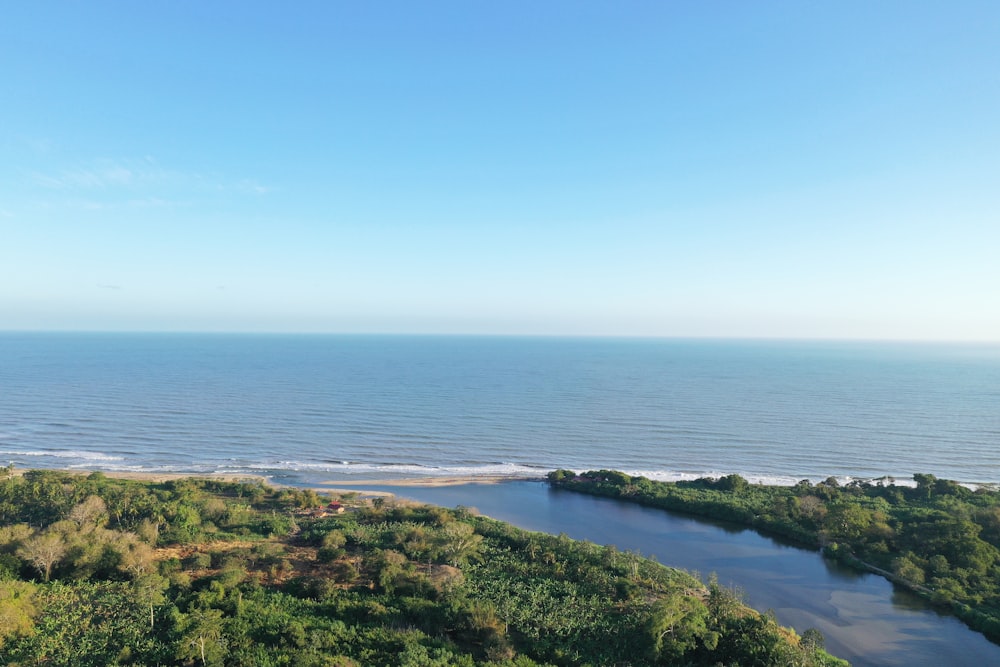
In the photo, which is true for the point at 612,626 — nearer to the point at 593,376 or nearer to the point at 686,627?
the point at 686,627

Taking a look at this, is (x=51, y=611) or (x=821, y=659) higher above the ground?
(x=51, y=611)

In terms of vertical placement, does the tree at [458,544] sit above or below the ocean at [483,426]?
above

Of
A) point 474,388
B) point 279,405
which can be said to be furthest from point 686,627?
point 474,388

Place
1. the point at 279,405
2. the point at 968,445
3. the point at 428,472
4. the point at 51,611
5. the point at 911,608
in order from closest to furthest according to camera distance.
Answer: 1. the point at 51,611
2. the point at 911,608
3. the point at 428,472
4. the point at 968,445
5. the point at 279,405

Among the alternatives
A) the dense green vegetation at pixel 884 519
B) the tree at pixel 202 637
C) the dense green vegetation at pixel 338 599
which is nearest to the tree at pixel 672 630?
the dense green vegetation at pixel 338 599

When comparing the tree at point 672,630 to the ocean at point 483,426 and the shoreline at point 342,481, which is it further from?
the ocean at point 483,426

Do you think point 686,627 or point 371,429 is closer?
point 686,627

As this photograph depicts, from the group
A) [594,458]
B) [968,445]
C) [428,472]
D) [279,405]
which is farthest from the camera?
[279,405]
